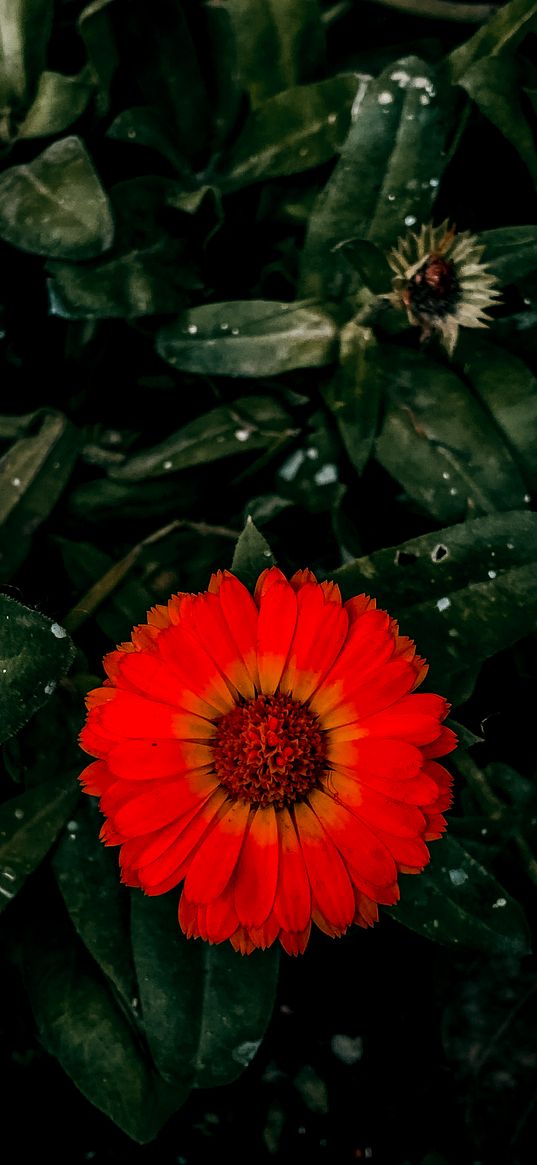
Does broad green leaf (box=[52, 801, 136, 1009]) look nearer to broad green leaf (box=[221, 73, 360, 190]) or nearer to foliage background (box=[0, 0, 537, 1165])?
foliage background (box=[0, 0, 537, 1165])

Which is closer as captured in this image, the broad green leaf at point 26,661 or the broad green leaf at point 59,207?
the broad green leaf at point 26,661

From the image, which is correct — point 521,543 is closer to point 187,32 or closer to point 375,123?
point 375,123

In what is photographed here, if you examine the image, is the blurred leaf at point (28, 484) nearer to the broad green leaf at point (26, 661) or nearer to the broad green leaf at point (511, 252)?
the broad green leaf at point (26, 661)

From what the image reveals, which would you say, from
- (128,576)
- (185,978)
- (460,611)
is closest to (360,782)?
(460,611)

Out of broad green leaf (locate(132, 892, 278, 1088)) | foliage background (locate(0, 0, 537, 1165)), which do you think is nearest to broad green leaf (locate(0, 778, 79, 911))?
foliage background (locate(0, 0, 537, 1165))

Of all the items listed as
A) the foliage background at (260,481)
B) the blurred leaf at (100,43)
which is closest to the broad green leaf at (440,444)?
the foliage background at (260,481)

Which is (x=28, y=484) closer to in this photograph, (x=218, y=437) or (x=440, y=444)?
(x=218, y=437)
